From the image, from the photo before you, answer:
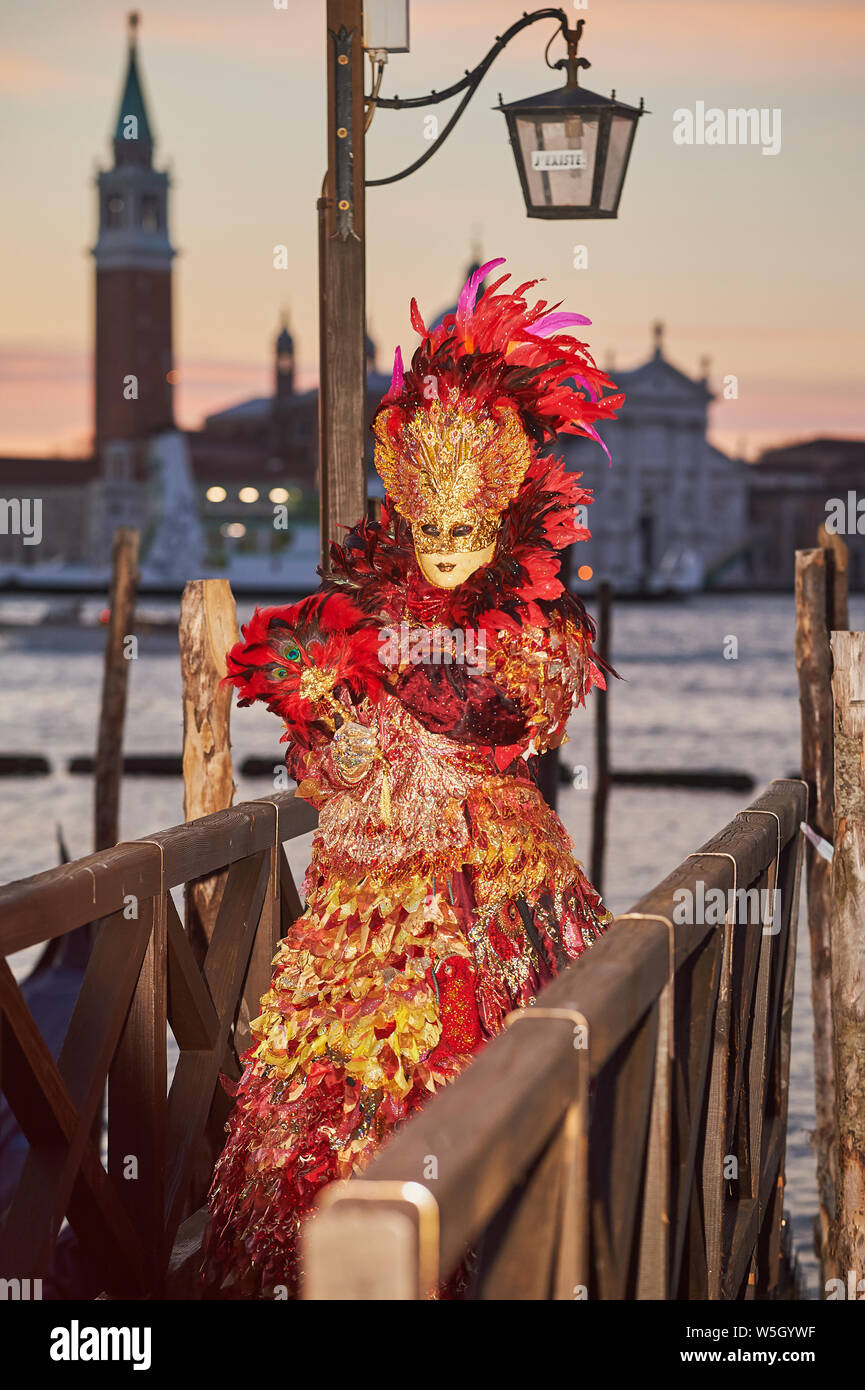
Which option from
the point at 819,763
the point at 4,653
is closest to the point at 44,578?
the point at 4,653

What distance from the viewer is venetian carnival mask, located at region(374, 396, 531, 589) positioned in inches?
121

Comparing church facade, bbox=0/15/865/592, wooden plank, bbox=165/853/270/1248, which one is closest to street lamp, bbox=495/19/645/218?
wooden plank, bbox=165/853/270/1248

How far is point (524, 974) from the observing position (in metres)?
2.92

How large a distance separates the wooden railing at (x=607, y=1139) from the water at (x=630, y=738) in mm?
639

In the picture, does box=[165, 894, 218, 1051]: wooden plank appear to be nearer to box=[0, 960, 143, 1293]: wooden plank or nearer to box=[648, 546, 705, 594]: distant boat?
box=[0, 960, 143, 1293]: wooden plank

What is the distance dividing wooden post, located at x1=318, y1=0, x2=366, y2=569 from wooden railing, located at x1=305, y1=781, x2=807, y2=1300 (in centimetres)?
130

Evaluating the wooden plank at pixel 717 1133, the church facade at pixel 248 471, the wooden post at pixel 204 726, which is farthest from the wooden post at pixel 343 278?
the church facade at pixel 248 471

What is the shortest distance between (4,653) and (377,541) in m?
52.1

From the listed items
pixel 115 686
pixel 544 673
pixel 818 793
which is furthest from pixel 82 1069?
pixel 115 686

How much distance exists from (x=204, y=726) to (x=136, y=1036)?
1.59m

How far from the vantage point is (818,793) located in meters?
5.67

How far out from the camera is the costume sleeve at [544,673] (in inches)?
119
